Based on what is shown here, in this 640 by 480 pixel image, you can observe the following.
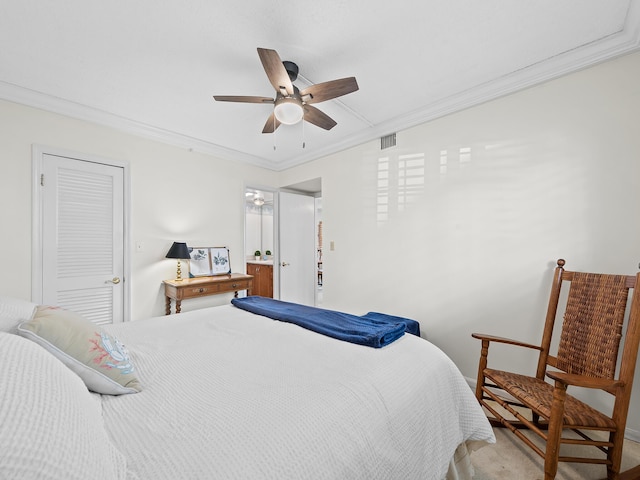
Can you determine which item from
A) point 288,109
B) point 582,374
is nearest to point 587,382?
point 582,374

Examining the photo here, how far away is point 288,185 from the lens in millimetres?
4363

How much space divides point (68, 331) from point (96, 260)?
230 cm

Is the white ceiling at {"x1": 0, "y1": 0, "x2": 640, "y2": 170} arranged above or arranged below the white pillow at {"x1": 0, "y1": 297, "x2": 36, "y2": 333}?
above

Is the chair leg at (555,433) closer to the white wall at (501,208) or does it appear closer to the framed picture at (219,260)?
the white wall at (501,208)

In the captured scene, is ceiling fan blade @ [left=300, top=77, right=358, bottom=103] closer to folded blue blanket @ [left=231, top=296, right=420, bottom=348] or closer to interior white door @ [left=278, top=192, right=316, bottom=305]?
folded blue blanket @ [left=231, top=296, right=420, bottom=348]

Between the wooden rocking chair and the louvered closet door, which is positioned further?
the louvered closet door

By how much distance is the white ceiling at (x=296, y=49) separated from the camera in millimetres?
1565

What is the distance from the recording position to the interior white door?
4.32 meters

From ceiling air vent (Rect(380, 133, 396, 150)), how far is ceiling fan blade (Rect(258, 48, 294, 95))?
4.90 feet

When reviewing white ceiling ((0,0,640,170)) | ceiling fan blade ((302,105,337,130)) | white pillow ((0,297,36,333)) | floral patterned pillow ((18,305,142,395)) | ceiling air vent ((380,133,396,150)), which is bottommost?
floral patterned pillow ((18,305,142,395))

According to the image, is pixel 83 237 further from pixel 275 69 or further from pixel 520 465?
pixel 520 465

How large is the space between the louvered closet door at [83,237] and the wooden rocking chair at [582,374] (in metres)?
3.52

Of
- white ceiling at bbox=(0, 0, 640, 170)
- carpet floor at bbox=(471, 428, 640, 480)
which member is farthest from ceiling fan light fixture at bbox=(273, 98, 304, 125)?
carpet floor at bbox=(471, 428, 640, 480)

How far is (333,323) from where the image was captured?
5.81ft
